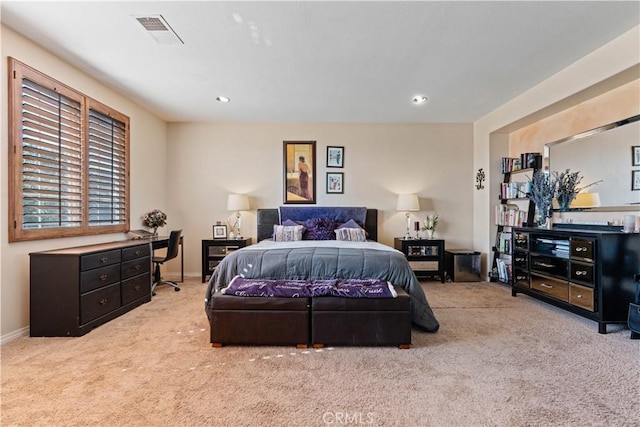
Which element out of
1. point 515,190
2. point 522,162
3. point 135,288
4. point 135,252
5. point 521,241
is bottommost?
point 135,288

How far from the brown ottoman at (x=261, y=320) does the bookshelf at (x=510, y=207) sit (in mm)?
3673

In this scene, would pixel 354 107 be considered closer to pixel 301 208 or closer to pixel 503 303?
pixel 301 208

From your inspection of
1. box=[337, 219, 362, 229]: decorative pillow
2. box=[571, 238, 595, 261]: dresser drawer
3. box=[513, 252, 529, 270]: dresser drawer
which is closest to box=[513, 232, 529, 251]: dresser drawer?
box=[513, 252, 529, 270]: dresser drawer

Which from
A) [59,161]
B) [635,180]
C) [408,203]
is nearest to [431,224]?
[408,203]

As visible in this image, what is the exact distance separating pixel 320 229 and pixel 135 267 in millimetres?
2483

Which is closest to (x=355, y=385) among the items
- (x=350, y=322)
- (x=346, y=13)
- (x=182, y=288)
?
(x=350, y=322)

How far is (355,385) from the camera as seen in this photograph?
78.7 inches

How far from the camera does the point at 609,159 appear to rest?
3.40 metres

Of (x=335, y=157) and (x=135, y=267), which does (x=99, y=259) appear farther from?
(x=335, y=157)

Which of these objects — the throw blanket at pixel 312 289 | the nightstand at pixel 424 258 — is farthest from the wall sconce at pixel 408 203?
the throw blanket at pixel 312 289

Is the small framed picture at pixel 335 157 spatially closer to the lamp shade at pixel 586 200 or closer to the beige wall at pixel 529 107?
the beige wall at pixel 529 107

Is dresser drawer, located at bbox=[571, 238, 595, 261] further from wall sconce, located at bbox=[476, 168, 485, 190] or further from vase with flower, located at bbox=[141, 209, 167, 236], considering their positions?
vase with flower, located at bbox=[141, 209, 167, 236]

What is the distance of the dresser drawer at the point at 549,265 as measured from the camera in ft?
11.2

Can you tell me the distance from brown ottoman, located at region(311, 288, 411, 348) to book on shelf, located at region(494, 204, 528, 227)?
312cm
